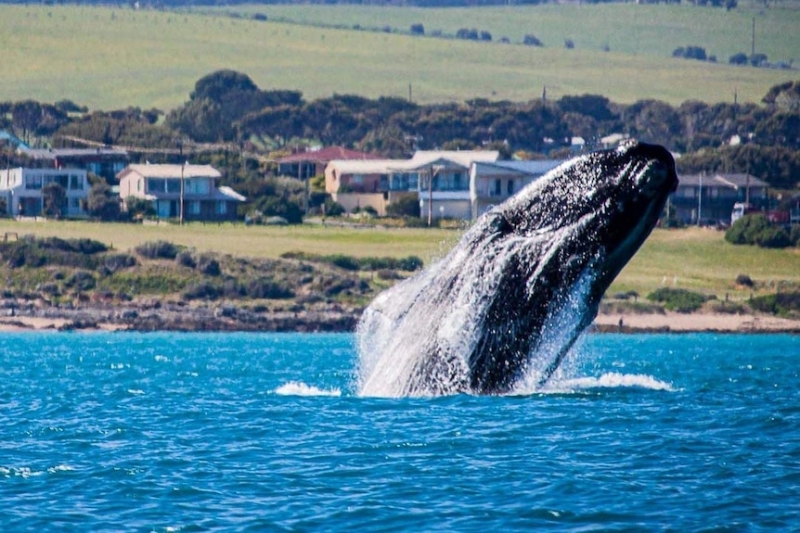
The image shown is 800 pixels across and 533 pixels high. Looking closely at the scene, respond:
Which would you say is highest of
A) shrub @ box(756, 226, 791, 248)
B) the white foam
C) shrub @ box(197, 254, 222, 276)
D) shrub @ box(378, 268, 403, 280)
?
the white foam

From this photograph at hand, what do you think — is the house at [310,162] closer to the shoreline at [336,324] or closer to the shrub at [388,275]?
the shrub at [388,275]

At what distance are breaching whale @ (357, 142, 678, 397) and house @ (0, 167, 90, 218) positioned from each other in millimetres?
84999

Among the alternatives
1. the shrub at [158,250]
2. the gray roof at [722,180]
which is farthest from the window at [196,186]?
the gray roof at [722,180]

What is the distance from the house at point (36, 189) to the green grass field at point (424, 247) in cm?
812

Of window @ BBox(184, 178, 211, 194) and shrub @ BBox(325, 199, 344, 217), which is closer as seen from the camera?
window @ BBox(184, 178, 211, 194)

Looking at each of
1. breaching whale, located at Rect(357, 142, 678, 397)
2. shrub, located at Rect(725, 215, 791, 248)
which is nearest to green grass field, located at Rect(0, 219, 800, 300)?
shrub, located at Rect(725, 215, 791, 248)

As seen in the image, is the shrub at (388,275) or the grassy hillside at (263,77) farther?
the grassy hillside at (263,77)

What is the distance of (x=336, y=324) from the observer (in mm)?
74188

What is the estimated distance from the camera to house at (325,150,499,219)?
10662 centimetres

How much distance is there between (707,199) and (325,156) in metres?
30.7

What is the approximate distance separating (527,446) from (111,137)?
115565 mm

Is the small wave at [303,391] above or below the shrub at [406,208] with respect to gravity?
below

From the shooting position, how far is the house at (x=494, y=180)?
4097 inches

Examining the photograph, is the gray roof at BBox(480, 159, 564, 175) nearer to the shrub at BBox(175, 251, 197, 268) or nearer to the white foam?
the shrub at BBox(175, 251, 197, 268)
